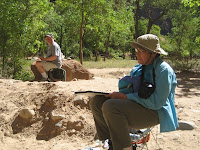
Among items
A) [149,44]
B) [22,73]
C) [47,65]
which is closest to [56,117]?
[149,44]

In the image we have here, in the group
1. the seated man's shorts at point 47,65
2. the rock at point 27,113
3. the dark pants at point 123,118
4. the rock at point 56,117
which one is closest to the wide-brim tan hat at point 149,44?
the dark pants at point 123,118

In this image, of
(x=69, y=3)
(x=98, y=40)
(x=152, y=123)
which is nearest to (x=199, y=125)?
(x=152, y=123)

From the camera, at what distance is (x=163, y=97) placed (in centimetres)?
261

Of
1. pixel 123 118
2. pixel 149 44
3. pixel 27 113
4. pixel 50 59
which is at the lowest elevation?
pixel 27 113

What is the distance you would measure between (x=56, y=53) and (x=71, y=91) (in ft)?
7.55

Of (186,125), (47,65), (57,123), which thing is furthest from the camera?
(47,65)

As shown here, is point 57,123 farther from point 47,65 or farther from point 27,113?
point 47,65

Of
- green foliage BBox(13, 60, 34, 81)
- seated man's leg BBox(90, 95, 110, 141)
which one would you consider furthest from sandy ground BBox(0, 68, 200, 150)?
green foliage BBox(13, 60, 34, 81)

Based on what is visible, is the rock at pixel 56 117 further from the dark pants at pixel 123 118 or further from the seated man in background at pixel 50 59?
the seated man in background at pixel 50 59

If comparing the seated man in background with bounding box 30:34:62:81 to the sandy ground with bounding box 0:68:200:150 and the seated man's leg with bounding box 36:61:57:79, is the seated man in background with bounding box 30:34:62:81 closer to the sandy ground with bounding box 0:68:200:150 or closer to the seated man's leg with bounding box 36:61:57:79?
the seated man's leg with bounding box 36:61:57:79

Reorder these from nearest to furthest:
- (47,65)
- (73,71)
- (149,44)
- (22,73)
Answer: (149,44)
(47,65)
(73,71)
(22,73)

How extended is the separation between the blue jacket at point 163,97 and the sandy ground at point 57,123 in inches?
45.4

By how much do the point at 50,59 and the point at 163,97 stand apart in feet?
16.8

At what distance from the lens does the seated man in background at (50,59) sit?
7219mm
